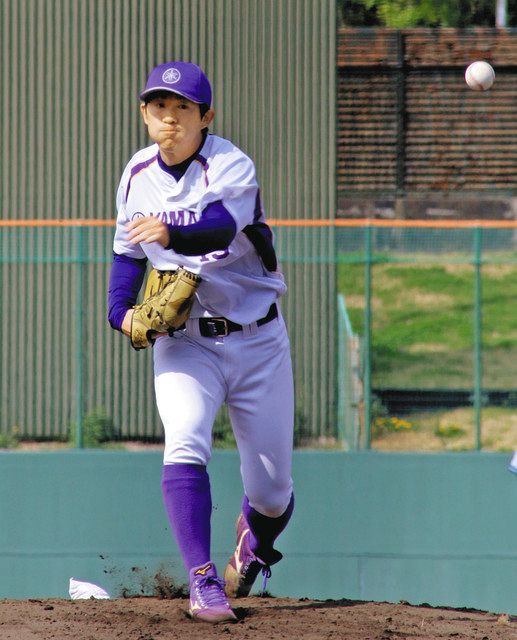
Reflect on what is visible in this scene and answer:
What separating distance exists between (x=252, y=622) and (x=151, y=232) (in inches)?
57.2

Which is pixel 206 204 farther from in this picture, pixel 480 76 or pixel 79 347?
pixel 79 347

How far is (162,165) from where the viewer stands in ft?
15.0

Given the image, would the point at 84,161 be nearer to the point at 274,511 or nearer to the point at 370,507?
the point at 370,507

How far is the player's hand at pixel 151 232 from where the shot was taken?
418 cm

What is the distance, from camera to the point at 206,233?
428 cm

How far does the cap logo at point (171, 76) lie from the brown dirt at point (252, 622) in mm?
1943

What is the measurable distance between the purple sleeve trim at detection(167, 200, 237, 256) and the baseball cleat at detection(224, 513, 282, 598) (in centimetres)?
142

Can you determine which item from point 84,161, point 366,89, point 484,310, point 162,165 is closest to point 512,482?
point 162,165

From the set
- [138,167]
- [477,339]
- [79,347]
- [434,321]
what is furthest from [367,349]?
[434,321]

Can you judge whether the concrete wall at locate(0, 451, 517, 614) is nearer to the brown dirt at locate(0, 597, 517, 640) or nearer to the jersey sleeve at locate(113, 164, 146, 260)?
the brown dirt at locate(0, 597, 517, 640)

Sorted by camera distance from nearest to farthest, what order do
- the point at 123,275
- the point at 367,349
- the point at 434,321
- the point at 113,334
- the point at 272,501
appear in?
the point at 123,275, the point at 272,501, the point at 367,349, the point at 113,334, the point at 434,321

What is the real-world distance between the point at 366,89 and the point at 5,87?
9851 millimetres

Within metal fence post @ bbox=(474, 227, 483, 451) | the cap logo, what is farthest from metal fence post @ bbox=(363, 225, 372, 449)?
the cap logo

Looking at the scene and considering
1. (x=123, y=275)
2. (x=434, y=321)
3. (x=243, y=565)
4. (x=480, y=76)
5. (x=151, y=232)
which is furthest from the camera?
(x=434, y=321)
